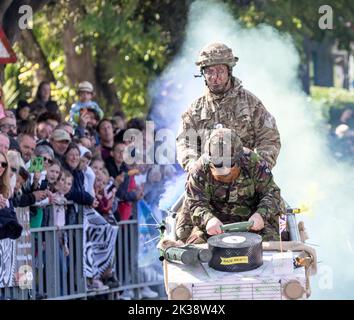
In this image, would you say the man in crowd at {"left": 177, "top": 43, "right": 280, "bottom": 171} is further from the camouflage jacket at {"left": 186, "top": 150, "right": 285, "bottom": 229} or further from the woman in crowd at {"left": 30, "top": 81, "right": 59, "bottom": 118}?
the woman in crowd at {"left": 30, "top": 81, "right": 59, "bottom": 118}

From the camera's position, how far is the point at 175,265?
11023mm

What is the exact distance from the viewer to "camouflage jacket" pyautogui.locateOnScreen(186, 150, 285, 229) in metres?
11.4

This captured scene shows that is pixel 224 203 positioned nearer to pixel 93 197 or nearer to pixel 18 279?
pixel 18 279

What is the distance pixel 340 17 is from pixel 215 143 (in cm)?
1363

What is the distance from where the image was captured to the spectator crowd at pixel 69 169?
14.1 metres

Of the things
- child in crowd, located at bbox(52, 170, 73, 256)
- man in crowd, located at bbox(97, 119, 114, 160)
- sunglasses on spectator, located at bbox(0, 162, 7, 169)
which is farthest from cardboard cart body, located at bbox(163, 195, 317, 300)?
man in crowd, located at bbox(97, 119, 114, 160)

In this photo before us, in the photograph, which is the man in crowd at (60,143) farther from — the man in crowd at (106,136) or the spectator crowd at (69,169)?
the man in crowd at (106,136)

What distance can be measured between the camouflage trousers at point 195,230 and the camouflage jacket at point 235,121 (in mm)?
713

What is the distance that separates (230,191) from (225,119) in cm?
115

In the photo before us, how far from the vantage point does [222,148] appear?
1114cm

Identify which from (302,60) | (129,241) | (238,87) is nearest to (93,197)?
(129,241)

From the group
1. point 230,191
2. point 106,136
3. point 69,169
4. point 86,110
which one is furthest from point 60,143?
point 230,191

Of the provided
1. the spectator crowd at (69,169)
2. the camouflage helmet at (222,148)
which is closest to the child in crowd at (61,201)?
the spectator crowd at (69,169)

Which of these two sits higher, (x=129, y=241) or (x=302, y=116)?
(x=302, y=116)
